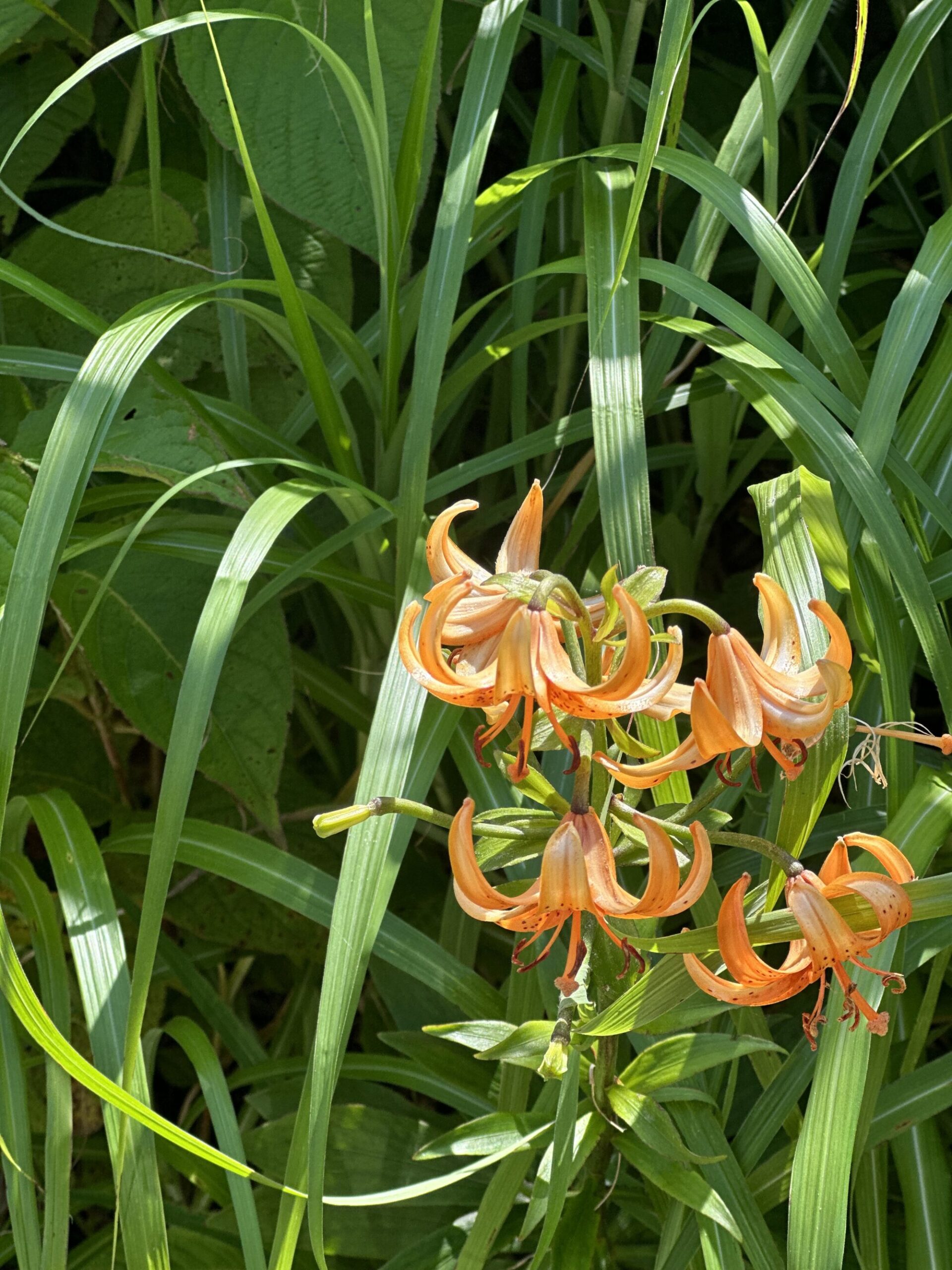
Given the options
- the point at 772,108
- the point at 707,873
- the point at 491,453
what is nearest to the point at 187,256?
the point at 491,453

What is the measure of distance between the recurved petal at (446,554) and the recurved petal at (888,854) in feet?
0.68

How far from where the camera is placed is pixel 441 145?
1173 millimetres

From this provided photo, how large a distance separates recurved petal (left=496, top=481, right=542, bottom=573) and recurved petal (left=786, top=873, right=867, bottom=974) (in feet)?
0.61

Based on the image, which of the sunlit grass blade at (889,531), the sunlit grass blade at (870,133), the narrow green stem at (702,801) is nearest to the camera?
the narrow green stem at (702,801)

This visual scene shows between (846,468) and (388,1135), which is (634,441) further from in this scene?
(388,1135)

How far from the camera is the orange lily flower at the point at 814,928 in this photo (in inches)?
18.2

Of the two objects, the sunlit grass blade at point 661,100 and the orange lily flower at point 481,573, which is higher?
the sunlit grass blade at point 661,100

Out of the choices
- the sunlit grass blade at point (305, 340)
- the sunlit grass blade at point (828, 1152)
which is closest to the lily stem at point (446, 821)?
the sunlit grass blade at point (828, 1152)

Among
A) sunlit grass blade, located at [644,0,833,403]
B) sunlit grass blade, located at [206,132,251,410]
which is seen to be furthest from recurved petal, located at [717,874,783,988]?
sunlit grass blade, located at [206,132,251,410]

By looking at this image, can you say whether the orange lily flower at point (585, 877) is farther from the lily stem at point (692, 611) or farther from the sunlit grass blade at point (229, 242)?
the sunlit grass blade at point (229, 242)

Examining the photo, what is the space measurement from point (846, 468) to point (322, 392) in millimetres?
356

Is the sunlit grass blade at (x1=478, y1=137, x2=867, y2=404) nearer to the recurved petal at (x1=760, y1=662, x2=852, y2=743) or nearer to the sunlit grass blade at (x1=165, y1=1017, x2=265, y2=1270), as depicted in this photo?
the recurved petal at (x1=760, y1=662, x2=852, y2=743)

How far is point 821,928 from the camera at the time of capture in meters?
0.47

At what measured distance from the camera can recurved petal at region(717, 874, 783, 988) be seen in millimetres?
458
